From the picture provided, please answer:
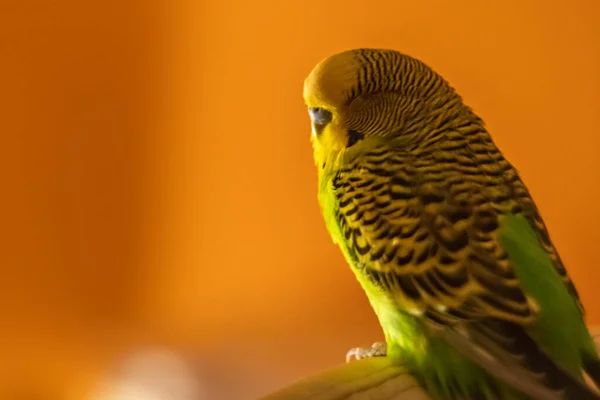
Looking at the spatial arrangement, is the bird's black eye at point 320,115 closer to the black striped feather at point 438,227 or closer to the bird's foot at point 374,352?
the black striped feather at point 438,227

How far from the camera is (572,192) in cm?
149

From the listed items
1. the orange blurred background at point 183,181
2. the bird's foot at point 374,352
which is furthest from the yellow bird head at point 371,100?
the orange blurred background at point 183,181

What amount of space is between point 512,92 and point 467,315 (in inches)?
33.8

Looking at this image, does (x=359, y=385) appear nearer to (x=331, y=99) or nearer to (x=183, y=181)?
(x=331, y=99)

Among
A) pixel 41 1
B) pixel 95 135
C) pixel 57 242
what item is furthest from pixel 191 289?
pixel 41 1

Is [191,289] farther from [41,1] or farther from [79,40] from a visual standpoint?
[41,1]

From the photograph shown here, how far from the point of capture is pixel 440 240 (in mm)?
836

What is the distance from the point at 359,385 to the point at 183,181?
3.46 ft

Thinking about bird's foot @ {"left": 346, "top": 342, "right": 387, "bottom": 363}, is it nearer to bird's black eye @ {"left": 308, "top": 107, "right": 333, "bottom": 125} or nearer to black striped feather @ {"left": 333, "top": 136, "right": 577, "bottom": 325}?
black striped feather @ {"left": 333, "top": 136, "right": 577, "bottom": 325}

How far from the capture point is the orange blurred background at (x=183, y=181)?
159 centimetres

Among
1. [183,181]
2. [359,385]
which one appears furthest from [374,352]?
[183,181]

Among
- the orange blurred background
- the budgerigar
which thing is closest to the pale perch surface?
the budgerigar

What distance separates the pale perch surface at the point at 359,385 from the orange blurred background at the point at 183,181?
0.73 metres

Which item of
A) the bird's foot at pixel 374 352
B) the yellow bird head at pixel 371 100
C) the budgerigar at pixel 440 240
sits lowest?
the bird's foot at pixel 374 352
